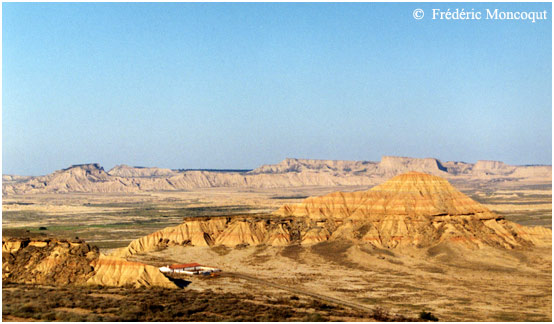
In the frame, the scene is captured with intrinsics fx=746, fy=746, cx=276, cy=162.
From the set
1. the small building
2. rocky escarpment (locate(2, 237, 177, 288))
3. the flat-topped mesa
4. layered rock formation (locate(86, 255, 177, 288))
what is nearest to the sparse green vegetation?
layered rock formation (locate(86, 255, 177, 288))

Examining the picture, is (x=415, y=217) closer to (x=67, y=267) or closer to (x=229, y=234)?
(x=229, y=234)

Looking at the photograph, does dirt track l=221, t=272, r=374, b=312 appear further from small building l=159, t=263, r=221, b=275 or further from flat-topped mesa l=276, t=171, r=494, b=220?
flat-topped mesa l=276, t=171, r=494, b=220

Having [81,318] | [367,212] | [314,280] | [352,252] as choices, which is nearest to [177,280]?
[314,280]

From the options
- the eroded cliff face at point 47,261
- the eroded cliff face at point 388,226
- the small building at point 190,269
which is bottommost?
the small building at point 190,269

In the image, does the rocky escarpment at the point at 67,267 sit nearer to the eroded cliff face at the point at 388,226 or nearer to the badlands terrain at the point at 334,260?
the badlands terrain at the point at 334,260

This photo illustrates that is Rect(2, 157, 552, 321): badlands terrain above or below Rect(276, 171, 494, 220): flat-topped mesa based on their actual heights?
below

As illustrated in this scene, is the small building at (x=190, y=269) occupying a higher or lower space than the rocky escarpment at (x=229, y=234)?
lower

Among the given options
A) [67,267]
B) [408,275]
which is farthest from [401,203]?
[67,267]

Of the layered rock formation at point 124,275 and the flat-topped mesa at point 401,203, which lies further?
the flat-topped mesa at point 401,203

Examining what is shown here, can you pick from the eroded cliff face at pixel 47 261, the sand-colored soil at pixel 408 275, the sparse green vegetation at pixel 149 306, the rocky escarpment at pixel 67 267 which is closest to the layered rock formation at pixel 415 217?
the sand-colored soil at pixel 408 275
